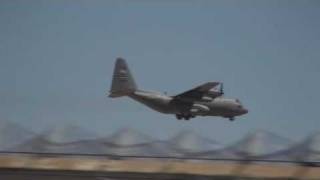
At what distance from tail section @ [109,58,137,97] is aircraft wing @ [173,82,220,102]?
4.26 feet

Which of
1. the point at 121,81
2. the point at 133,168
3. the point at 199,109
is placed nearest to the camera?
the point at 133,168

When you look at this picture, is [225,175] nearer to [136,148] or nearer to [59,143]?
[136,148]

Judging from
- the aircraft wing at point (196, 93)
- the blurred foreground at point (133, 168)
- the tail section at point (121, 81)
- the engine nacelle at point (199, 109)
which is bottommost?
the blurred foreground at point (133, 168)

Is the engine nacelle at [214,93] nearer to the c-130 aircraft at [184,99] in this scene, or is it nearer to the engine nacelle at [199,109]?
the c-130 aircraft at [184,99]

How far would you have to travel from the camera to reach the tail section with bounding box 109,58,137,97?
1647 cm

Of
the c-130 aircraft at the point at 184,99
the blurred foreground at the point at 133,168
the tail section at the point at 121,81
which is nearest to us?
the blurred foreground at the point at 133,168

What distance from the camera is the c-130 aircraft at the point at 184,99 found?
52.5 feet

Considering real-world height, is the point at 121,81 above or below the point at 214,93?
above

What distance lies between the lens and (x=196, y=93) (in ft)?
52.9

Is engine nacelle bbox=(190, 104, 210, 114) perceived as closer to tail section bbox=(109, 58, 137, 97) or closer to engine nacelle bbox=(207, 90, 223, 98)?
engine nacelle bbox=(207, 90, 223, 98)

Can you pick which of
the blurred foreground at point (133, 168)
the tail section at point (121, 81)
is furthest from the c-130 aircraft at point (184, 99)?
the blurred foreground at point (133, 168)

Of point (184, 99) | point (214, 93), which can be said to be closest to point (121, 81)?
point (184, 99)

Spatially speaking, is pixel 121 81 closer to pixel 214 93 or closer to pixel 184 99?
pixel 184 99

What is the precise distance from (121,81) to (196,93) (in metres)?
2.05
